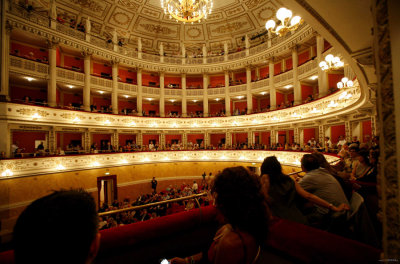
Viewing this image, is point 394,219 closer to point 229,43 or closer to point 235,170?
point 235,170

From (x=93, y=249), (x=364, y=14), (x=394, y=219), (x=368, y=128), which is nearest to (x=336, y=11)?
(x=364, y=14)

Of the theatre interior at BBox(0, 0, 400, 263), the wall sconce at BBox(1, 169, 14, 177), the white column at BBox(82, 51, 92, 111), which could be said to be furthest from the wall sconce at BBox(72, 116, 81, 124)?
the wall sconce at BBox(1, 169, 14, 177)

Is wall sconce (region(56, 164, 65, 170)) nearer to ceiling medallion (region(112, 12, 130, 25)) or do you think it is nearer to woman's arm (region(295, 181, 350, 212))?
woman's arm (region(295, 181, 350, 212))

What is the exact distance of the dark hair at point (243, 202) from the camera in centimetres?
131

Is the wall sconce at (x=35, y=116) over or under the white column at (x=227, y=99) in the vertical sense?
under

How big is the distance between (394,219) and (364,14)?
2.88 meters

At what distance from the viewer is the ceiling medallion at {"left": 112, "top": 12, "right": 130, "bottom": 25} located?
17.9m

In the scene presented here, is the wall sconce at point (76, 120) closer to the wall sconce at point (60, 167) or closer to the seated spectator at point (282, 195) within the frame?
the wall sconce at point (60, 167)

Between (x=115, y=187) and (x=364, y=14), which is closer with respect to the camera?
(x=364, y=14)

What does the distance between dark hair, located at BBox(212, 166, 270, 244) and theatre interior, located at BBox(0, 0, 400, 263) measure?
73 centimetres

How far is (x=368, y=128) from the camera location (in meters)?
10.9

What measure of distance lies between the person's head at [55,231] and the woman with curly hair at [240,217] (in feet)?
2.90

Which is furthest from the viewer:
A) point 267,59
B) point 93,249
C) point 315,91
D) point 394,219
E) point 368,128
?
point 267,59

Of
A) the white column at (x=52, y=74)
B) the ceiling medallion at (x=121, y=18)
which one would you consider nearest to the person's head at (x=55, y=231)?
the white column at (x=52, y=74)
